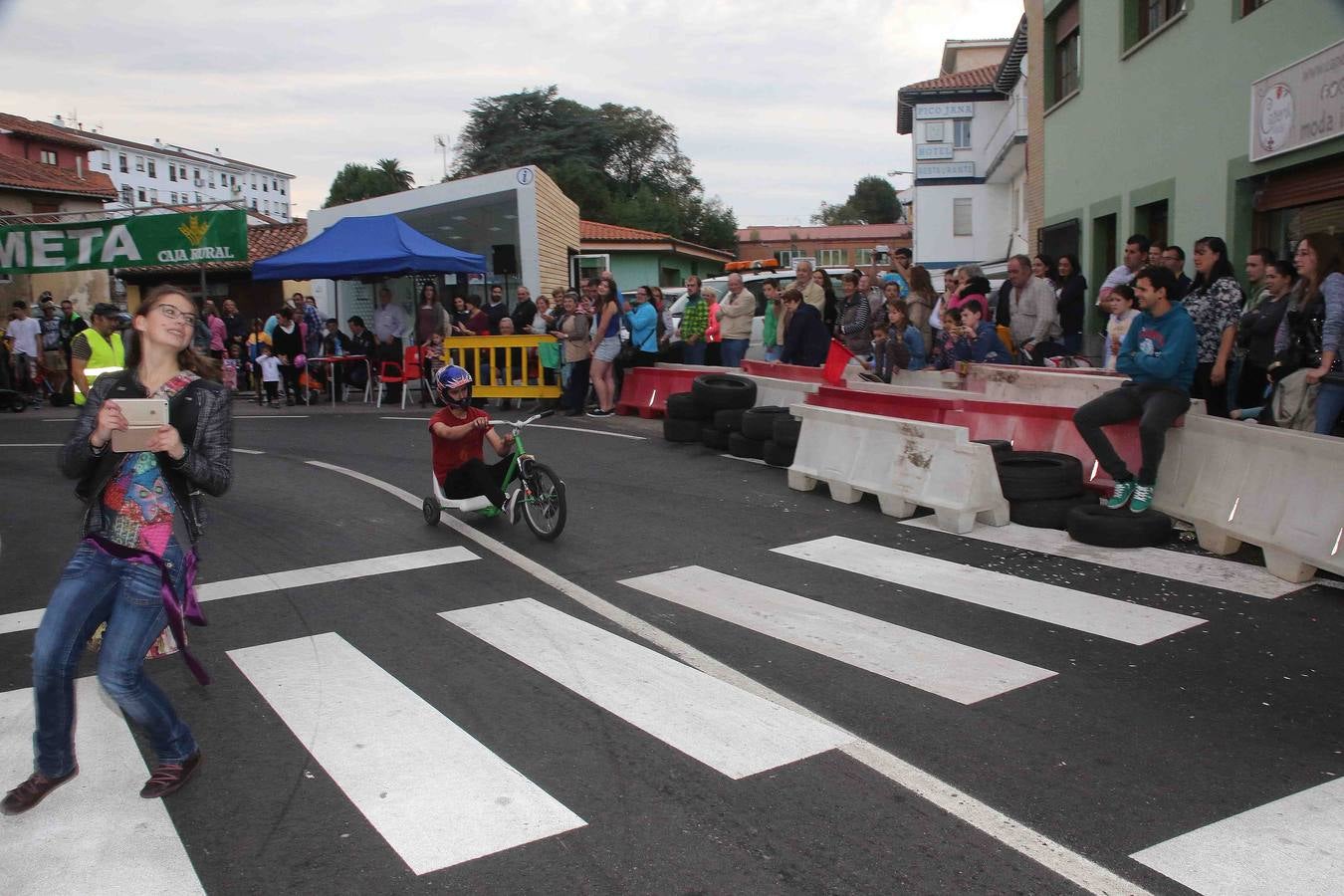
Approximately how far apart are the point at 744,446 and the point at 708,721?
745 centimetres

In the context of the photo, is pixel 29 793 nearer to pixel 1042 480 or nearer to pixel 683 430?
pixel 1042 480

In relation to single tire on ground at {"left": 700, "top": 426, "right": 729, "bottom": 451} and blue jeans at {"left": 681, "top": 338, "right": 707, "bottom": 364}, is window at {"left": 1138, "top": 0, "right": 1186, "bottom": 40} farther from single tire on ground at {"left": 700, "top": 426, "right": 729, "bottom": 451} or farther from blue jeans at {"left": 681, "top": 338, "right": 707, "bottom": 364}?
single tire on ground at {"left": 700, "top": 426, "right": 729, "bottom": 451}

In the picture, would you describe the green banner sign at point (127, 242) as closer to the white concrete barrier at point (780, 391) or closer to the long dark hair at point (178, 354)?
the white concrete barrier at point (780, 391)

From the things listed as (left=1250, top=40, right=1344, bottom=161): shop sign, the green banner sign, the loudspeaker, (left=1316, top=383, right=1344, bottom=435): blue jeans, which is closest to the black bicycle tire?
(left=1316, top=383, right=1344, bottom=435): blue jeans

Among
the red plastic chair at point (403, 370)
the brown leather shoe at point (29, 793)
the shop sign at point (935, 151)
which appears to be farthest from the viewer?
the shop sign at point (935, 151)

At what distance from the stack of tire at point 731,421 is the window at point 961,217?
46023mm

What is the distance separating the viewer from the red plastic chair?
1986 centimetres

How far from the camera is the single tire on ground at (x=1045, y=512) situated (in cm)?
834

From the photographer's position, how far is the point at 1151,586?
6.70 m

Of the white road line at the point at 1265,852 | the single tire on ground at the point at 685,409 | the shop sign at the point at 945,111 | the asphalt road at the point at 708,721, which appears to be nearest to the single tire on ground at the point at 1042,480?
the asphalt road at the point at 708,721

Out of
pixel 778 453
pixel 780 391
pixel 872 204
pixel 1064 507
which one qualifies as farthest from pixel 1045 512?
pixel 872 204

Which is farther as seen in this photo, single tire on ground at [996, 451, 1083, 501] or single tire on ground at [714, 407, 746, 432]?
single tire on ground at [714, 407, 746, 432]

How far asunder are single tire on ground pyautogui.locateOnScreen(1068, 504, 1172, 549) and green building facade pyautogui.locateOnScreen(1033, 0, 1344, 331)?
552 cm

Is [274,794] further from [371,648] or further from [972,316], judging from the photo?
[972,316]
